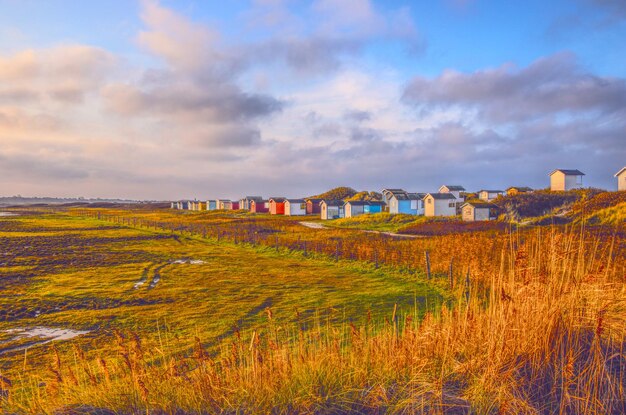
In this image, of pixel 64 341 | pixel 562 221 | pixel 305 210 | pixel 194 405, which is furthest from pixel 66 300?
pixel 305 210

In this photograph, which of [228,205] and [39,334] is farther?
[228,205]

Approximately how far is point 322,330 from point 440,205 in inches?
2224

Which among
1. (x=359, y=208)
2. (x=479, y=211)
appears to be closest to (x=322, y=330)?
(x=479, y=211)

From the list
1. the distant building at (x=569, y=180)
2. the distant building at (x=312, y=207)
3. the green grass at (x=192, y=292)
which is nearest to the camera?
the green grass at (x=192, y=292)

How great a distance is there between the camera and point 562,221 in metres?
40.0

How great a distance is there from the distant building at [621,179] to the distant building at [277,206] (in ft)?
213

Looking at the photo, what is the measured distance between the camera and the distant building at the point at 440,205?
6303cm

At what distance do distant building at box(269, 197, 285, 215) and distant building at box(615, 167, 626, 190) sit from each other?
6499 cm

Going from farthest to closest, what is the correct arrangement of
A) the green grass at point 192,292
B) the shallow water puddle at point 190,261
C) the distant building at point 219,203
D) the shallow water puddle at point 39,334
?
the distant building at point 219,203, the shallow water puddle at point 190,261, the green grass at point 192,292, the shallow water puddle at point 39,334

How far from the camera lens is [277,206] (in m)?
94.5

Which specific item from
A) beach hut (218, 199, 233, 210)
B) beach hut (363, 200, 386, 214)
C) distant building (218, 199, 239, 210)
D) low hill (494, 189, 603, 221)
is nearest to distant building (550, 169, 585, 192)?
low hill (494, 189, 603, 221)

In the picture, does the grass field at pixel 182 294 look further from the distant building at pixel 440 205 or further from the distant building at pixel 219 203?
the distant building at pixel 219 203

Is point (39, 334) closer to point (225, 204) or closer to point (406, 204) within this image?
point (406, 204)

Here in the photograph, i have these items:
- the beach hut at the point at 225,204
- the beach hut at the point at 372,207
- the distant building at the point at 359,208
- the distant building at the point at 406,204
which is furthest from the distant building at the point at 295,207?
the beach hut at the point at 225,204
